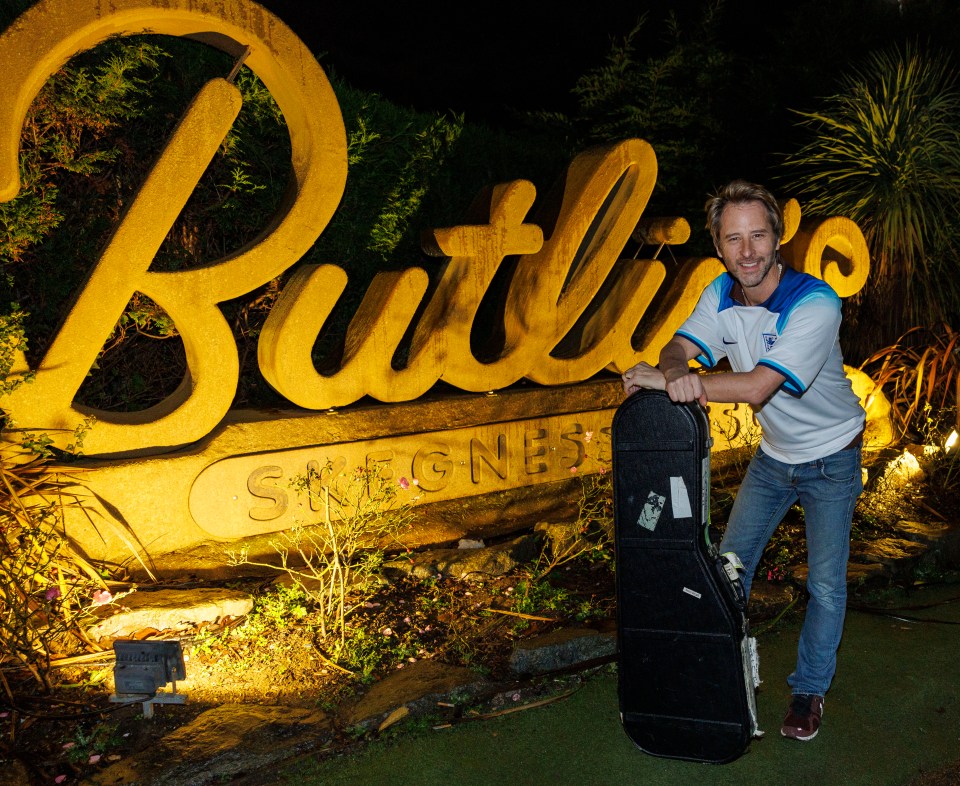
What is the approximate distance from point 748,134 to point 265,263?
290 inches

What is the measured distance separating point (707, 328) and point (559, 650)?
5.47ft

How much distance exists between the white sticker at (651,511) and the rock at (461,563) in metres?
2.00

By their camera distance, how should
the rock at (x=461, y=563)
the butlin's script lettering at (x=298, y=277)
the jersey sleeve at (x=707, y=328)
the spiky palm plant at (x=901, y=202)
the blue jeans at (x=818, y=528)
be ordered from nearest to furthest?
1. the blue jeans at (x=818, y=528)
2. the jersey sleeve at (x=707, y=328)
3. the butlin's script lettering at (x=298, y=277)
4. the rock at (x=461, y=563)
5. the spiky palm plant at (x=901, y=202)

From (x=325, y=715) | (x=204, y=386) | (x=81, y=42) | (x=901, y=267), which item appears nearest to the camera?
(x=325, y=715)

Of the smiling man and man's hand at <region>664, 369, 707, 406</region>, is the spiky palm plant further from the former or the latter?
man's hand at <region>664, 369, 707, 406</region>

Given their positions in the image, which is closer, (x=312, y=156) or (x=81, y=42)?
(x=81, y=42)

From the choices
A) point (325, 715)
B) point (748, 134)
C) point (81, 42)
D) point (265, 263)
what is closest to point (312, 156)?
point (265, 263)

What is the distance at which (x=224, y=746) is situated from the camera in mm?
3561

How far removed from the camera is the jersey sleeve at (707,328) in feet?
12.1

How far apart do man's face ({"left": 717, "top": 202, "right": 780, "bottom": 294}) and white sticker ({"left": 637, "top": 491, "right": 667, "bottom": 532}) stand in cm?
89

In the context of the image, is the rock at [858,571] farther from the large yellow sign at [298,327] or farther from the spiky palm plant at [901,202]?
the spiky palm plant at [901,202]

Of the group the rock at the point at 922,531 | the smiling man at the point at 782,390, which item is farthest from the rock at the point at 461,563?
the rock at the point at 922,531

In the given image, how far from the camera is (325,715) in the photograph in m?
3.84

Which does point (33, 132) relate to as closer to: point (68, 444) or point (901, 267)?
point (68, 444)
